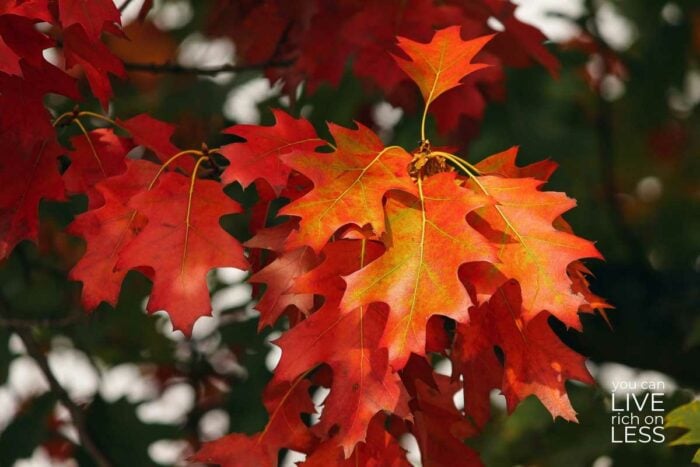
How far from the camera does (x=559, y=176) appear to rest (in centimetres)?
346

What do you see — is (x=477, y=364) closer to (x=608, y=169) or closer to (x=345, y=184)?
(x=345, y=184)

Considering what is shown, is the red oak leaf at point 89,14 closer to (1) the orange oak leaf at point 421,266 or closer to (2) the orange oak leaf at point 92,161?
(2) the orange oak leaf at point 92,161

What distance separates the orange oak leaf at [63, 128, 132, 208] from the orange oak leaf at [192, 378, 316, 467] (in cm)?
43

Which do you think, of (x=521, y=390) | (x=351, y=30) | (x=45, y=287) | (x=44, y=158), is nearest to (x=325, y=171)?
(x=521, y=390)

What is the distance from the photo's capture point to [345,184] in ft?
5.17

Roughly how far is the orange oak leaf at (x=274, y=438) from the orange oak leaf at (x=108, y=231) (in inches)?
10.4

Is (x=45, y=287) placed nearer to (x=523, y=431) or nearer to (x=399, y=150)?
(x=523, y=431)

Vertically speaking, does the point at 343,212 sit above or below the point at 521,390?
above

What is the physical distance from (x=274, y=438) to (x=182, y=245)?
1.05ft

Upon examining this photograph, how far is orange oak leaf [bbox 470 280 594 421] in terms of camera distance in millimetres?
1632

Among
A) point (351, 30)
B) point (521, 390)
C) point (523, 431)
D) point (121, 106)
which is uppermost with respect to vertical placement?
point (351, 30)

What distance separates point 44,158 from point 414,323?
2.23ft

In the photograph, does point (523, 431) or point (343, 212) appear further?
point (523, 431)

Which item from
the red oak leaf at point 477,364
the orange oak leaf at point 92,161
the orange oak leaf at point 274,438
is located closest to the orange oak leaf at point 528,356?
the red oak leaf at point 477,364
